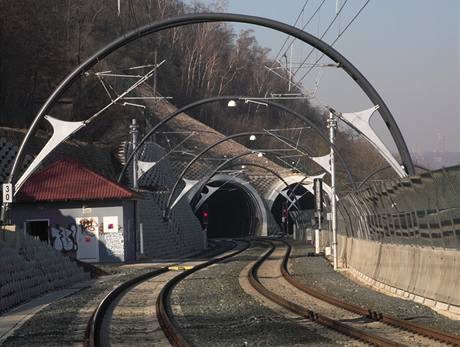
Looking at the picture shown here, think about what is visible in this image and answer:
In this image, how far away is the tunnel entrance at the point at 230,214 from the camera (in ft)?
417

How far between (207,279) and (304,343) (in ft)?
68.5

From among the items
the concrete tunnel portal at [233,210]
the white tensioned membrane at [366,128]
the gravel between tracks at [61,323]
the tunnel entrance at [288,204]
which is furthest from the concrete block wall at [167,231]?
the tunnel entrance at [288,204]

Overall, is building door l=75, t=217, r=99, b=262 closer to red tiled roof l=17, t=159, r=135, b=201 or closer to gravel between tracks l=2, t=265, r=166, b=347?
red tiled roof l=17, t=159, r=135, b=201

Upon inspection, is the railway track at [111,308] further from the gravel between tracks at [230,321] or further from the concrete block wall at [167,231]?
the concrete block wall at [167,231]

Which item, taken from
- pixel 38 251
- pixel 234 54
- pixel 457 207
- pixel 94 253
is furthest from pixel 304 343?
pixel 234 54

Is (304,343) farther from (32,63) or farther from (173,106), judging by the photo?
(173,106)

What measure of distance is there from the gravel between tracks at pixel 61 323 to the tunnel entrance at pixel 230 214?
95.1 meters

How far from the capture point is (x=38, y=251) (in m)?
32.2

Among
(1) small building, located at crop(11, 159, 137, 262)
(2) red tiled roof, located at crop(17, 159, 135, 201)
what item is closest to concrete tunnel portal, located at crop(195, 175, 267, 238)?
(2) red tiled roof, located at crop(17, 159, 135, 201)

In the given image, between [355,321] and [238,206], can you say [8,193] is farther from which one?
[238,206]

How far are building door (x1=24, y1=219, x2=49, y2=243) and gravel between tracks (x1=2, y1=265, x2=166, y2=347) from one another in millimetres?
17593

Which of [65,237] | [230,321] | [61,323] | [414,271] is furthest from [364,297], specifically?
[65,237]

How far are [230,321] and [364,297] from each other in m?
6.99

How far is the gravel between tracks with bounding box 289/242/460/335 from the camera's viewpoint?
18311 mm
